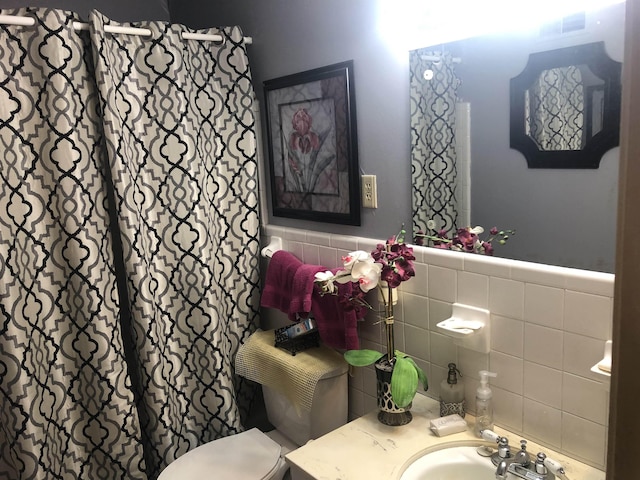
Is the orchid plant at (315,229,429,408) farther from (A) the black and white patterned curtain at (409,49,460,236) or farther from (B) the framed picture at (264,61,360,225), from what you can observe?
(B) the framed picture at (264,61,360,225)

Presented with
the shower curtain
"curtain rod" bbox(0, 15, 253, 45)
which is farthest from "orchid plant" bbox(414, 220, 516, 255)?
"curtain rod" bbox(0, 15, 253, 45)

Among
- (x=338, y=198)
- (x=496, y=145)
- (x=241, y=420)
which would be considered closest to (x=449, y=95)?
(x=496, y=145)

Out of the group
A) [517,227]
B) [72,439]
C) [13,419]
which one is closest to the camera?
[517,227]

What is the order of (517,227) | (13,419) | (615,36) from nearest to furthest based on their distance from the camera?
(615,36) → (517,227) → (13,419)

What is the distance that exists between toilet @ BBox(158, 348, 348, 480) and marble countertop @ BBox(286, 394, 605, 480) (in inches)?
11.0

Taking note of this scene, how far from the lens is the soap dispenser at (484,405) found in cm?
140

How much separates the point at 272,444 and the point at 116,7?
6.34ft

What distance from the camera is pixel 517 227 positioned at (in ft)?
4.46

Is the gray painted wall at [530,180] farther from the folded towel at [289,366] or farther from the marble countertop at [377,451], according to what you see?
the folded towel at [289,366]

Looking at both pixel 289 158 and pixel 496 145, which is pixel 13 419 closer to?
pixel 289 158

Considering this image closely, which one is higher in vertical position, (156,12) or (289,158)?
(156,12)

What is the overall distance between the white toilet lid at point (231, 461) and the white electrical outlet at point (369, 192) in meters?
0.92

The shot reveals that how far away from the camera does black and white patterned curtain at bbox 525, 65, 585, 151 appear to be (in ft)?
3.96

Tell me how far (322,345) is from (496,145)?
0.93 m
